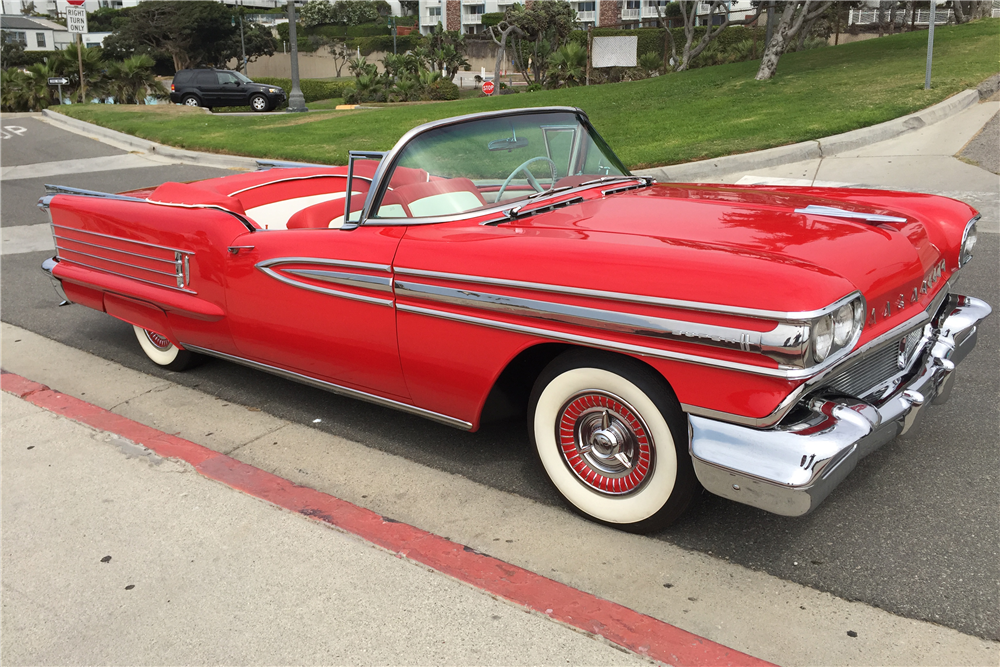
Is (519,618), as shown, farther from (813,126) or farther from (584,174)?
(813,126)

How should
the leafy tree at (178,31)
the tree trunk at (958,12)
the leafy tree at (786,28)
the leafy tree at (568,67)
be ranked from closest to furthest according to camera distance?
the leafy tree at (786,28) → the tree trunk at (958,12) → the leafy tree at (568,67) → the leafy tree at (178,31)

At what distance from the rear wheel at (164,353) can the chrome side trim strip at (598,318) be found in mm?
1999

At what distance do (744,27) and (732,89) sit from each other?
26.0 m

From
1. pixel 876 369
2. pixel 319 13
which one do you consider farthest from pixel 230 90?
pixel 319 13

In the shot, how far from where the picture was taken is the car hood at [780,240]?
2352mm

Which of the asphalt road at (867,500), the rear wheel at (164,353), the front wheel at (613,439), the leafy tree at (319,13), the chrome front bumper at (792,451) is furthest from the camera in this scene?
the leafy tree at (319,13)

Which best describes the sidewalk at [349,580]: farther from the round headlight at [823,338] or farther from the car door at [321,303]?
the round headlight at [823,338]

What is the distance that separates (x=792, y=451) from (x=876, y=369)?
28.4 inches

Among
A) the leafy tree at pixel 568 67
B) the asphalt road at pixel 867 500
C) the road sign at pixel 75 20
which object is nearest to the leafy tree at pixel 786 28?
the asphalt road at pixel 867 500

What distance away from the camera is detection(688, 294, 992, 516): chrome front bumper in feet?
7.57

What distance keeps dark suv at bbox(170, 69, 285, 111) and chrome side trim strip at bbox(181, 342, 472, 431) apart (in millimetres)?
24197

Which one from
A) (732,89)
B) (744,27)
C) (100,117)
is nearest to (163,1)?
(744,27)

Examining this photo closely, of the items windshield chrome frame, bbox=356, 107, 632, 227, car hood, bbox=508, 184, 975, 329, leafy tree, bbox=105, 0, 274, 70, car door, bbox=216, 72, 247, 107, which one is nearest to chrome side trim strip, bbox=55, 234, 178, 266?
windshield chrome frame, bbox=356, 107, 632, 227

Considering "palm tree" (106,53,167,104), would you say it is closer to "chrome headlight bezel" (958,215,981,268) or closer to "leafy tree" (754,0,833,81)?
"leafy tree" (754,0,833,81)
